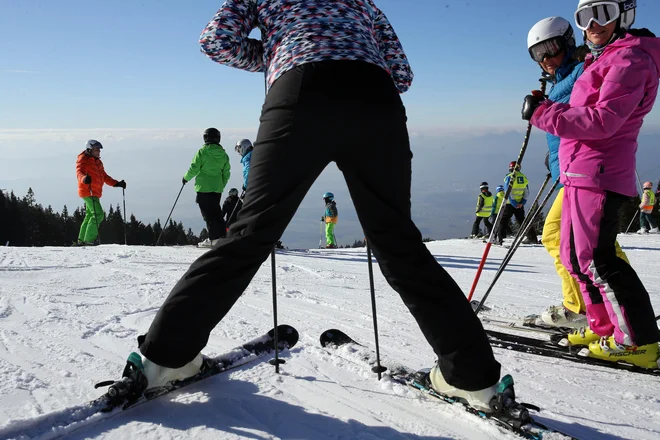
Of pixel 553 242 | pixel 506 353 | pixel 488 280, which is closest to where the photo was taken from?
pixel 506 353

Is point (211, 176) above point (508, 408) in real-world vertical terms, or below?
above

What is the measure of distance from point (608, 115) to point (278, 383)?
2093 millimetres

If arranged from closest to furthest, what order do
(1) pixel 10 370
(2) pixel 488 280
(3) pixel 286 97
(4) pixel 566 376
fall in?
(3) pixel 286 97 → (1) pixel 10 370 → (4) pixel 566 376 → (2) pixel 488 280

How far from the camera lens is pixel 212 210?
9.07 m

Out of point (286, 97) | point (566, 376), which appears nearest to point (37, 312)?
point (286, 97)

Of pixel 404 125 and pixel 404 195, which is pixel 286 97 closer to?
pixel 404 125

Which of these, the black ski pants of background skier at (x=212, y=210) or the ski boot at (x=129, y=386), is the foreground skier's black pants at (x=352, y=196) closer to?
the ski boot at (x=129, y=386)

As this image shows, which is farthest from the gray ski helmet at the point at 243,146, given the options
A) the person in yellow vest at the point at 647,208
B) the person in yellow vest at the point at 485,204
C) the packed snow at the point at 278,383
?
the person in yellow vest at the point at 647,208

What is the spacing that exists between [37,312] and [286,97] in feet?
9.57

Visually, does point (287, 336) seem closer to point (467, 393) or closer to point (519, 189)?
point (467, 393)

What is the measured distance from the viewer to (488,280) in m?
6.16

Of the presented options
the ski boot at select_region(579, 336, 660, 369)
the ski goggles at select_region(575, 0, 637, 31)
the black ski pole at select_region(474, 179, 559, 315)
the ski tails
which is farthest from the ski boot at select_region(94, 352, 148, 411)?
the ski goggles at select_region(575, 0, 637, 31)

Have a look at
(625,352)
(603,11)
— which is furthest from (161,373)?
(603,11)

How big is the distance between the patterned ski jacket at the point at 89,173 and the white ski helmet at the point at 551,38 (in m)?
9.66
